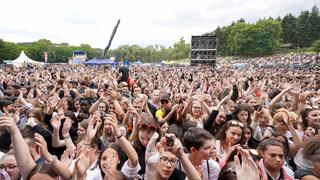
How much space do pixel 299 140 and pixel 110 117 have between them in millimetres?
2725

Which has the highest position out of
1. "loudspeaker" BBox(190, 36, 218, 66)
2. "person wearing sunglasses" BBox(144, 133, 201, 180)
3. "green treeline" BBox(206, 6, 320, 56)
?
"green treeline" BBox(206, 6, 320, 56)

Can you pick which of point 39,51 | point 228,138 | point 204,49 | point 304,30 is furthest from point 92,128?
point 39,51

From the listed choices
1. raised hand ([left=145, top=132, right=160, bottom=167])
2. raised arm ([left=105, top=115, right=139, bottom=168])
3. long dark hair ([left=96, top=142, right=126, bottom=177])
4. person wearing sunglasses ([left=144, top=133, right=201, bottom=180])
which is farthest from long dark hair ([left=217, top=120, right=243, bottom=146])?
raised hand ([left=145, top=132, right=160, bottom=167])

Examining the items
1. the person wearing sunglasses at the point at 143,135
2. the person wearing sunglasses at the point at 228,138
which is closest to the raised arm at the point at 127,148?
the person wearing sunglasses at the point at 143,135

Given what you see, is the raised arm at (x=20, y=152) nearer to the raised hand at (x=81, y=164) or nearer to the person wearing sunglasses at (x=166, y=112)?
the raised hand at (x=81, y=164)

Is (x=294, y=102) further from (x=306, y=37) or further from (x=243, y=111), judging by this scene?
(x=306, y=37)

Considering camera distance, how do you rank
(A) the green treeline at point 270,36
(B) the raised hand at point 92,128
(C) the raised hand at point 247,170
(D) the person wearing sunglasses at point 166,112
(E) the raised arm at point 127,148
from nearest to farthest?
(C) the raised hand at point 247,170 < (E) the raised arm at point 127,148 < (B) the raised hand at point 92,128 < (D) the person wearing sunglasses at point 166,112 < (A) the green treeline at point 270,36

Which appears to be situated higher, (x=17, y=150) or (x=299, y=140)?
(x=17, y=150)

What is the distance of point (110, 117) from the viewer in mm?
3357

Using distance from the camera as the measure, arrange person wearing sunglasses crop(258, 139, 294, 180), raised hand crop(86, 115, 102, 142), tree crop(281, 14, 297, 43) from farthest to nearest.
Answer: tree crop(281, 14, 297, 43), raised hand crop(86, 115, 102, 142), person wearing sunglasses crop(258, 139, 294, 180)

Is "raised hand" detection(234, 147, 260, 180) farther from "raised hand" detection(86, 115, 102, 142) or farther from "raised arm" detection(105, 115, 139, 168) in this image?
"raised hand" detection(86, 115, 102, 142)

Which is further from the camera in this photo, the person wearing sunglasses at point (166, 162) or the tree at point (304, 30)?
the tree at point (304, 30)

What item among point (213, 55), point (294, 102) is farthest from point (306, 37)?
point (294, 102)

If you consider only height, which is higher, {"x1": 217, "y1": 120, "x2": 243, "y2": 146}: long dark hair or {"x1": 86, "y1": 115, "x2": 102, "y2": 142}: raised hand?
{"x1": 86, "y1": 115, "x2": 102, "y2": 142}: raised hand
